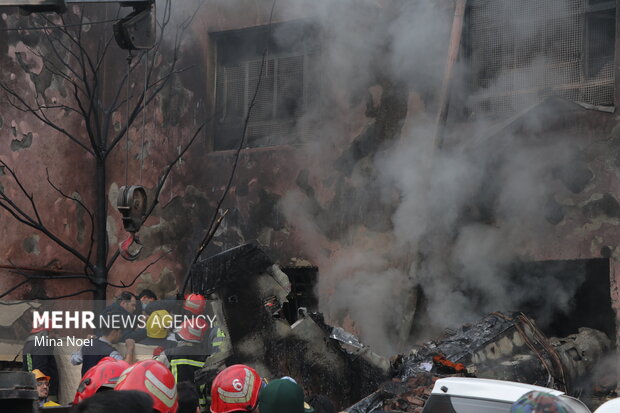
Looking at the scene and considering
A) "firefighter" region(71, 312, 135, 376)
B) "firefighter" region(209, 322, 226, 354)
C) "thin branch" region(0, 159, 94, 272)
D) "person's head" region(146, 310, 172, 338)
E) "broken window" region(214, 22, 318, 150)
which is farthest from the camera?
"broken window" region(214, 22, 318, 150)

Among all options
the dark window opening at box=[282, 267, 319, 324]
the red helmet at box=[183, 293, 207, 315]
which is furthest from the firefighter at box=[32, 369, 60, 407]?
the dark window opening at box=[282, 267, 319, 324]

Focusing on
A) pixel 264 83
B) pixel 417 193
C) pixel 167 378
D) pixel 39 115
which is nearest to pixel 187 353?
pixel 417 193

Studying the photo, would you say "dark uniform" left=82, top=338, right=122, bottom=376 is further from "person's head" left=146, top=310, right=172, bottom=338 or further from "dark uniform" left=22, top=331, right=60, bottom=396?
"person's head" left=146, top=310, right=172, bottom=338

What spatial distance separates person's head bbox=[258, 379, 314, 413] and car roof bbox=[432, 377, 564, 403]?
65.7 inches

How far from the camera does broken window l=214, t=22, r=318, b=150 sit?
12.4 m

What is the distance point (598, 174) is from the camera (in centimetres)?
994

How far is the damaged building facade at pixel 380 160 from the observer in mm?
10203

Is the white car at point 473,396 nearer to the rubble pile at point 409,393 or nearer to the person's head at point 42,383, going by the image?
the rubble pile at point 409,393

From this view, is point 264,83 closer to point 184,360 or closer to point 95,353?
point 184,360

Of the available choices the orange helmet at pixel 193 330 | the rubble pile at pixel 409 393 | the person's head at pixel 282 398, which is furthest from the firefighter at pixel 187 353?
the person's head at pixel 282 398

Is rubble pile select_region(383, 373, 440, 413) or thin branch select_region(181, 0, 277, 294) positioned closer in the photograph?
rubble pile select_region(383, 373, 440, 413)

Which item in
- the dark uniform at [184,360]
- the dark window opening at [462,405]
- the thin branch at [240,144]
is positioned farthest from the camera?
the thin branch at [240,144]

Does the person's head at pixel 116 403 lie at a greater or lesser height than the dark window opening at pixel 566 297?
greater

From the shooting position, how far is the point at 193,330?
8.67m
